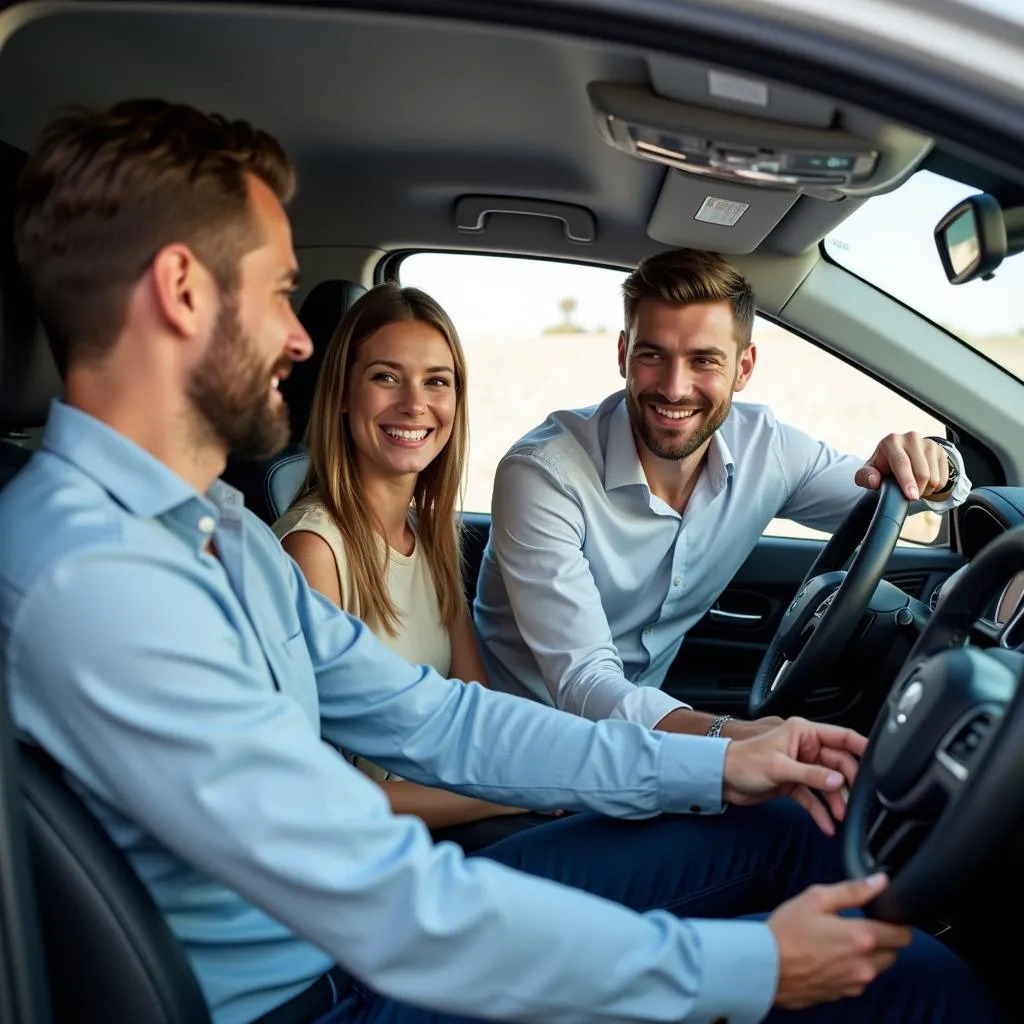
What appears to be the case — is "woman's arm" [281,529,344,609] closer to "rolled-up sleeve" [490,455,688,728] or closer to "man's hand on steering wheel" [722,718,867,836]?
"rolled-up sleeve" [490,455,688,728]

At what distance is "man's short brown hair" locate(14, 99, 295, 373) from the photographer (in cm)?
107

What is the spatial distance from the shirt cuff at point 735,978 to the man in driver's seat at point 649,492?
1.00 metres

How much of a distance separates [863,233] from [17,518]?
1799mm

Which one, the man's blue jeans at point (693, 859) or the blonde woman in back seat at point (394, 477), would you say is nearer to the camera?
the man's blue jeans at point (693, 859)

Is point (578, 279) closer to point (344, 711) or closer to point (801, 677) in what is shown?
point (801, 677)

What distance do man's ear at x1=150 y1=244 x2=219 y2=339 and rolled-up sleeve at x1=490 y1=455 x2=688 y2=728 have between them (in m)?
1.03

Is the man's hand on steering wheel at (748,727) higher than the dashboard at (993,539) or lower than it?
lower

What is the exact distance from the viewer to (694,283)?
2.18 metres

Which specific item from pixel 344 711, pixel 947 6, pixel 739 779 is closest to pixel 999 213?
pixel 947 6

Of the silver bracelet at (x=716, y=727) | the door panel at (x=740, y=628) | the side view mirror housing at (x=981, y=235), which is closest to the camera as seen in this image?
the side view mirror housing at (x=981, y=235)

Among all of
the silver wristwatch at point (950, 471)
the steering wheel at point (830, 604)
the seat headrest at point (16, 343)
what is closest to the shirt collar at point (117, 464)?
the seat headrest at point (16, 343)

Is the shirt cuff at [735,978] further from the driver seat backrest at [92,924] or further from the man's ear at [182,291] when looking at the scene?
the man's ear at [182,291]

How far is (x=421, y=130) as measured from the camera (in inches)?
82.9

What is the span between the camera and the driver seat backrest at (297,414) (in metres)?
2.49
